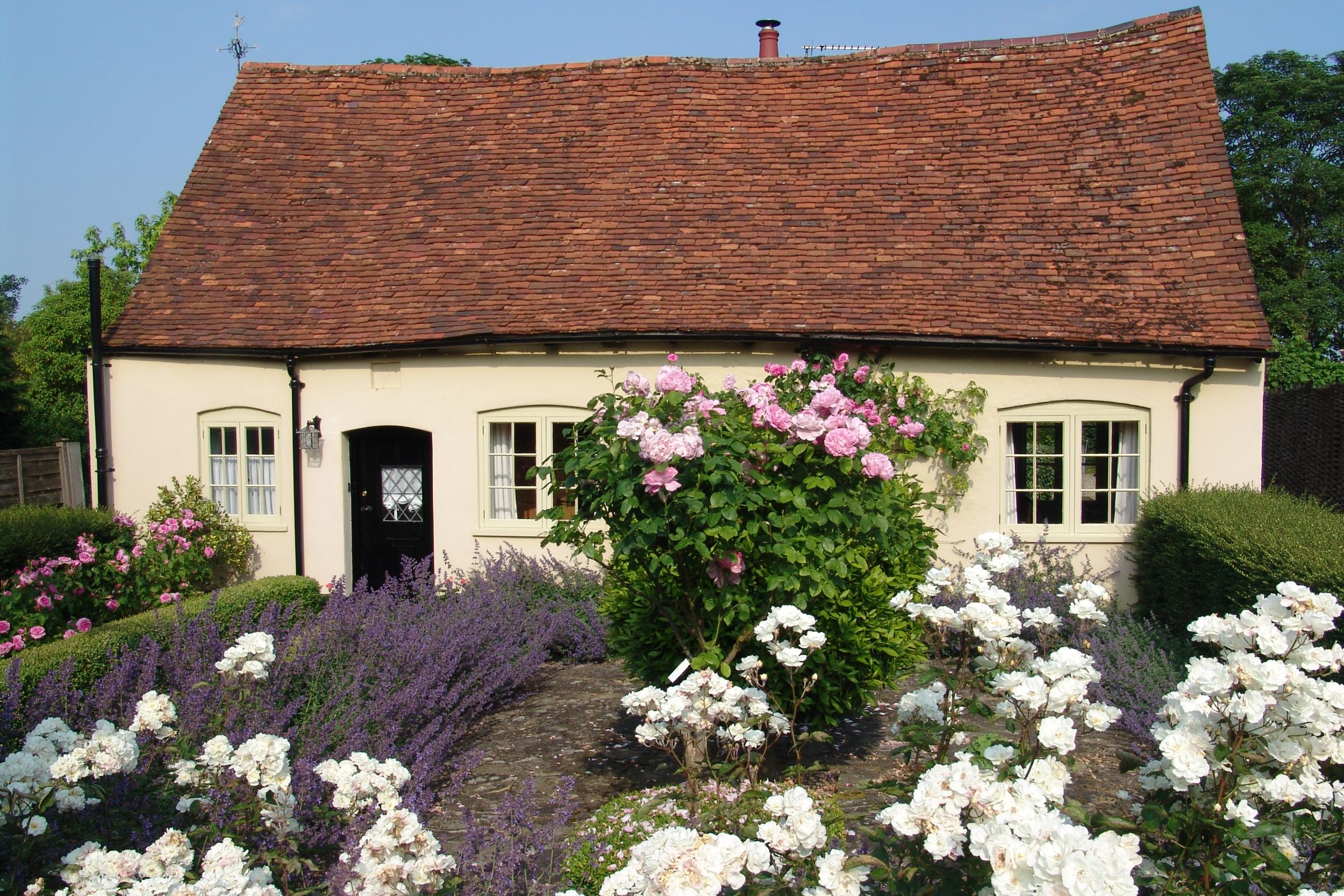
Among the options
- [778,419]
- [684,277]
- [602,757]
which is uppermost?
[684,277]

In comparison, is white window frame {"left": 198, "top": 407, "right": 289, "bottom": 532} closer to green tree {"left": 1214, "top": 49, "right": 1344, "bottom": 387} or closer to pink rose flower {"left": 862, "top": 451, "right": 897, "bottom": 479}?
pink rose flower {"left": 862, "top": 451, "right": 897, "bottom": 479}

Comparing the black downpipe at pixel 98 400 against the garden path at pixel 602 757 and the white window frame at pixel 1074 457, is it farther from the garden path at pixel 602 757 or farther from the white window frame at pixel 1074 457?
the white window frame at pixel 1074 457

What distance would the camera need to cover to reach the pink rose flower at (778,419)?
4809mm

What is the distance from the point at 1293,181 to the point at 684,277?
2956cm

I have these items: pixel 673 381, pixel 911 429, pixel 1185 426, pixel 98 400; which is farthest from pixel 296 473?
pixel 1185 426

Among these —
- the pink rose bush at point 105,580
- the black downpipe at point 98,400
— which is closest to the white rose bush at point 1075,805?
the pink rose bush at point 105,580

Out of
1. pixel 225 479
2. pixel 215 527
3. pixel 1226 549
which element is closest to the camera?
pixel 1226 549

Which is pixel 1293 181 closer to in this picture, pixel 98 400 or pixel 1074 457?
pixel 1074 457

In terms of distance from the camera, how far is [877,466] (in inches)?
188

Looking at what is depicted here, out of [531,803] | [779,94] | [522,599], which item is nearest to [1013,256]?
[779,94]

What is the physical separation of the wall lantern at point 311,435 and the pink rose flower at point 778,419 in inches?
290

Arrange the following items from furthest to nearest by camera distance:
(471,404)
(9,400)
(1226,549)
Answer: (9,400)
(471,404)
(1226,549)

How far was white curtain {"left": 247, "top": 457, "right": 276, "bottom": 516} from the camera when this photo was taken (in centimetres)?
1127

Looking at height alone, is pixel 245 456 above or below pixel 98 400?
below
